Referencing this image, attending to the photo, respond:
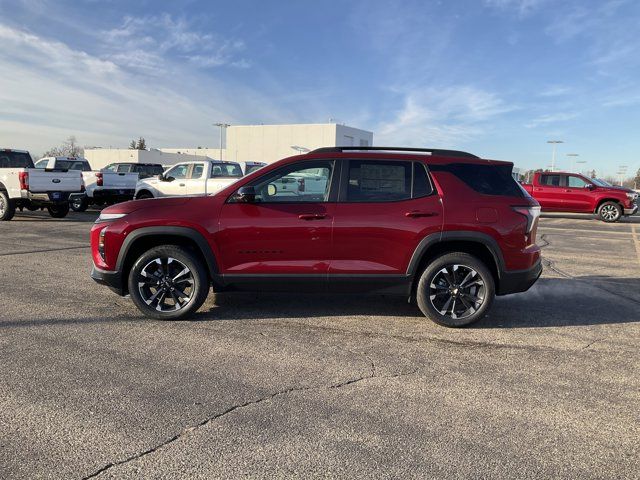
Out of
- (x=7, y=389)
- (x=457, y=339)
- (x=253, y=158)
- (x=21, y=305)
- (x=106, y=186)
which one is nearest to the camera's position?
(x=7, y=389)

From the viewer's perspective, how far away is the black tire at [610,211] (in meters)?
19.2

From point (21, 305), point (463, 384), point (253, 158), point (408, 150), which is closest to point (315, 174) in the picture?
point (408, 150)

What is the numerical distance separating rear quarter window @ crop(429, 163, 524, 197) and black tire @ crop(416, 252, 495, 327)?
2.41 feet

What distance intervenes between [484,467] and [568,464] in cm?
49

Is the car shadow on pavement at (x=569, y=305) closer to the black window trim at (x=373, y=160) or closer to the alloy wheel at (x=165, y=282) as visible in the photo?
the black window trim at (x=373, y=160)

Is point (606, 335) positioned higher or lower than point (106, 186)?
lower

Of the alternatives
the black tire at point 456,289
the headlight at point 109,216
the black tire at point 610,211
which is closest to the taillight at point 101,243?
the headlight at point 109,216

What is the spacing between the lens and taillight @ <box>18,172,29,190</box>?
13.4 m

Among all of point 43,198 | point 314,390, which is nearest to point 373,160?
point 314,390

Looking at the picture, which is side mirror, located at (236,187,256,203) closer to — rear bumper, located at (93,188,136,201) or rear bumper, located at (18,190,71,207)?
rear bumper, located at (18,190,71,207)

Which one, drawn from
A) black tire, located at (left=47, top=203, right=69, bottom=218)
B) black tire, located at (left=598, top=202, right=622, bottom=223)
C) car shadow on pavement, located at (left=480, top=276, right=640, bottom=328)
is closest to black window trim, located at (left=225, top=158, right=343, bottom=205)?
car shadow on pavement, located at (left=480, top=276, right=640, bottom=328)

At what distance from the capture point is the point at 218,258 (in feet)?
16.5

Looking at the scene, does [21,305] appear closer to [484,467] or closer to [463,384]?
[463,384]

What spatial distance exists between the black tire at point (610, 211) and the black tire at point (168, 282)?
19124 millimetres
